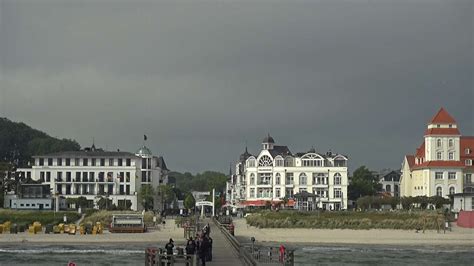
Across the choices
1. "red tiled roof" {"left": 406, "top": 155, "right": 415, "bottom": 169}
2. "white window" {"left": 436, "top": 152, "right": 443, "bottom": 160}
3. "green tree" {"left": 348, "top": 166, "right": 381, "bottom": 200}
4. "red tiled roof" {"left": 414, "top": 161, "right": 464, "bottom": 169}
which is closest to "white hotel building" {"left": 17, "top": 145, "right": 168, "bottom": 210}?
"green tree" {"left": 348, "top": 166, "right": 381, "bottom": 200}

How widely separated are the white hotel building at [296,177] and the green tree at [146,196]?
50.2 feet

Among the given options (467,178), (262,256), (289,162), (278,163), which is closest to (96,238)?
(262,256)

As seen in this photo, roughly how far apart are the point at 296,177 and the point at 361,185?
44.0 feet

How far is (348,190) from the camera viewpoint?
136 metres

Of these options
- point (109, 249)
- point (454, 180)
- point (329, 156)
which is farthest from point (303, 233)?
point (329, 156)

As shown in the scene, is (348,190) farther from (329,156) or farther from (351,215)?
(351,215)

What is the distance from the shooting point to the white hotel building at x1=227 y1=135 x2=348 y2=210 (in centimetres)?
12938

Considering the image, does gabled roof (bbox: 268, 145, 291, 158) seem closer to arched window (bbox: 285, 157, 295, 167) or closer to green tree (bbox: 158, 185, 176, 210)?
arched window (bbox: 285, 157, 295, 167)

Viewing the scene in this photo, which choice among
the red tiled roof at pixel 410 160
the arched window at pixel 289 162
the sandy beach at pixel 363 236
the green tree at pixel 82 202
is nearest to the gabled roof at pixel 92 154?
the green tree at pixel 82 202

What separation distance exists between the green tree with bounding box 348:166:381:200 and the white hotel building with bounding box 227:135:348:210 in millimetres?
8092

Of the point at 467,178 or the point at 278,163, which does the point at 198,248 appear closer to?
the point at 467,178

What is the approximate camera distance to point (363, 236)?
72750mm

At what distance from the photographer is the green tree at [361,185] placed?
13712 cm

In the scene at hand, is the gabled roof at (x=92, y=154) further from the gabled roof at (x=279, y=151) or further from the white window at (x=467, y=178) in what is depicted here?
the white window at (x=467, y=178)
